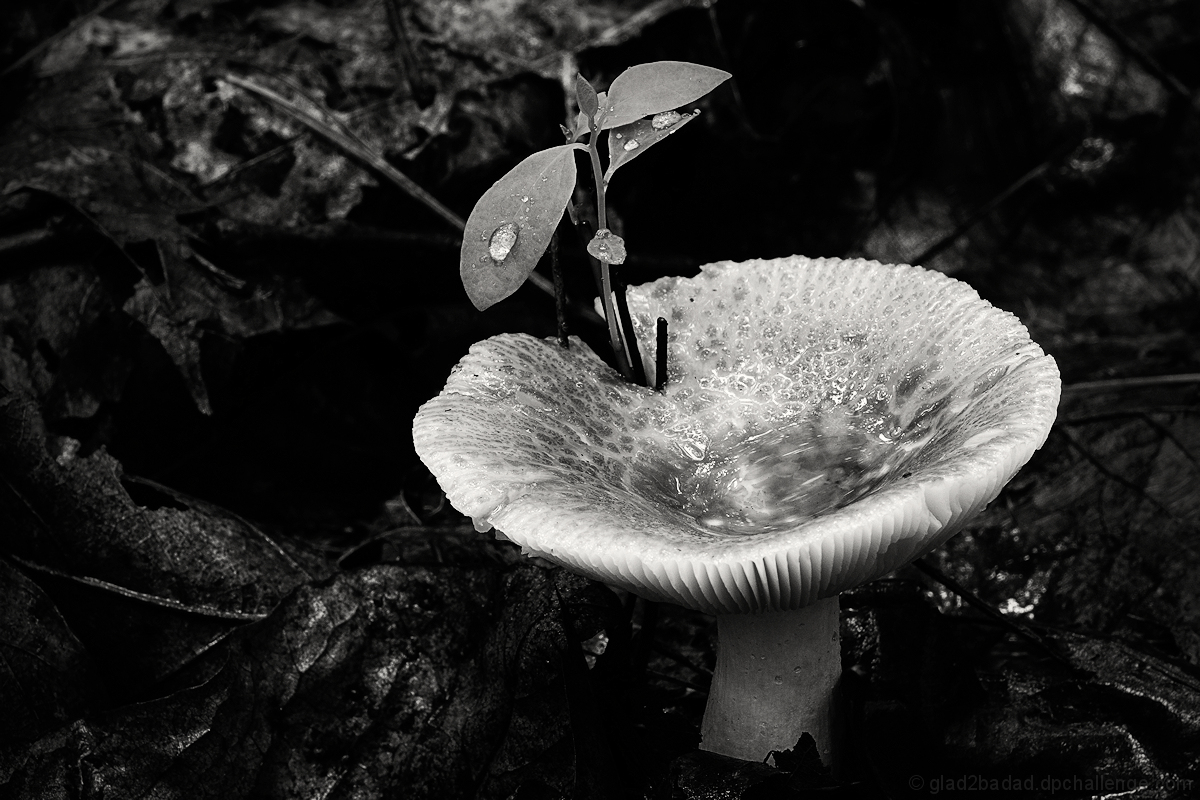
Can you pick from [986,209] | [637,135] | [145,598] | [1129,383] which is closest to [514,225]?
[637,135]

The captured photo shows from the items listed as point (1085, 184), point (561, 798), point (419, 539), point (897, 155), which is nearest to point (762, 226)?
point (897, 155)

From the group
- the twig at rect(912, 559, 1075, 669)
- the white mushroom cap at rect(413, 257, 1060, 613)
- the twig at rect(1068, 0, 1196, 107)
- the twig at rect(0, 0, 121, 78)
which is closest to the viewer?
the white mushroom cap at rect(413, 257, 1060, 613)

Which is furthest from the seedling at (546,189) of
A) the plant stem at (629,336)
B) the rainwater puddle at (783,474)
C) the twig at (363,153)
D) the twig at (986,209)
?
the twig at (986,209)

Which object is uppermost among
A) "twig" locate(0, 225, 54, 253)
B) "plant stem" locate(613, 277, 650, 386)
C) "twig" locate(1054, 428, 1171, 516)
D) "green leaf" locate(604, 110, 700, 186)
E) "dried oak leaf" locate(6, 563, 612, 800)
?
"green leaf" locate(604, 110, 700, 186)

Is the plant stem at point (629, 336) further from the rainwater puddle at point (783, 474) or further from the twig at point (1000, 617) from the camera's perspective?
the twig at point (1000, 617)

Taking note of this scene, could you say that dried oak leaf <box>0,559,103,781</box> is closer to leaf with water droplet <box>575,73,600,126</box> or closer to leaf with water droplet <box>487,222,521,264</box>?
leaf with water droplet <box>487,222,521,264</box>

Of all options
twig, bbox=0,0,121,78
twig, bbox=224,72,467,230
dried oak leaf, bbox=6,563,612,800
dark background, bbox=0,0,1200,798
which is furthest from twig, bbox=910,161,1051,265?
twig, bbox=0,0,121,78
